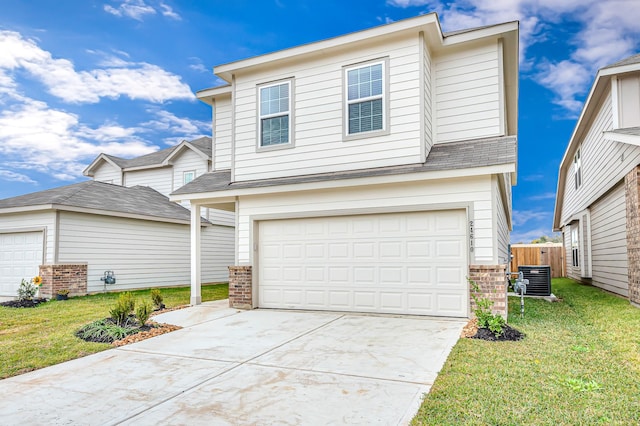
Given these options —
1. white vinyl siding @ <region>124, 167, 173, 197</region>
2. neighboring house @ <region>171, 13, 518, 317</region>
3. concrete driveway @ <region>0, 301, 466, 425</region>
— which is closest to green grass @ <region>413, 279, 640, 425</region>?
concrete driveway @ <region>0, 301, 466, 425</region>

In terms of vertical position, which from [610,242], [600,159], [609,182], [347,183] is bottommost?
[610,242]

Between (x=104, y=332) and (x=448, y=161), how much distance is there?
22.5 feet

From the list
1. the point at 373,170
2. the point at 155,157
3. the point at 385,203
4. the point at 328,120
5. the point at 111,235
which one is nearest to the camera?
the point at 385,203

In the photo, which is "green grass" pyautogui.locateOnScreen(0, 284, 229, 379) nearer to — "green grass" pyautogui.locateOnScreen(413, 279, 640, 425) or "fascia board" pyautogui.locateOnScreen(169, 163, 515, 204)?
"fascia board" pyautogui.locateOnScreen(169, 163, 515, 204)

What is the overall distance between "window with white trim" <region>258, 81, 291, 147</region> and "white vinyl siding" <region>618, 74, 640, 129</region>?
7935 mm

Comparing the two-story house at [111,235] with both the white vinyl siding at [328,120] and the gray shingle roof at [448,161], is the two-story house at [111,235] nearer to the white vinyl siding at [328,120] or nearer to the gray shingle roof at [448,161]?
the gray shingle roof at [448,161]

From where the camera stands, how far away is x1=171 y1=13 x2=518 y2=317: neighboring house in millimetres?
7945

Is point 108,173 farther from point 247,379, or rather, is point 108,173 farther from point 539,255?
point 539,255

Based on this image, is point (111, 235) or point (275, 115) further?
point (111, 235)

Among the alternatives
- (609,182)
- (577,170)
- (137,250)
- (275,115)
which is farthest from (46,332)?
(577,170)

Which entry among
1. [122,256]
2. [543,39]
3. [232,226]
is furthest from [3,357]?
[543,39]

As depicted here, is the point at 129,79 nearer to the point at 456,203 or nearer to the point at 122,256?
the point at 122,256

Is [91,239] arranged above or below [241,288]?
above

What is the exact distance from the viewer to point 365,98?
363 inches
